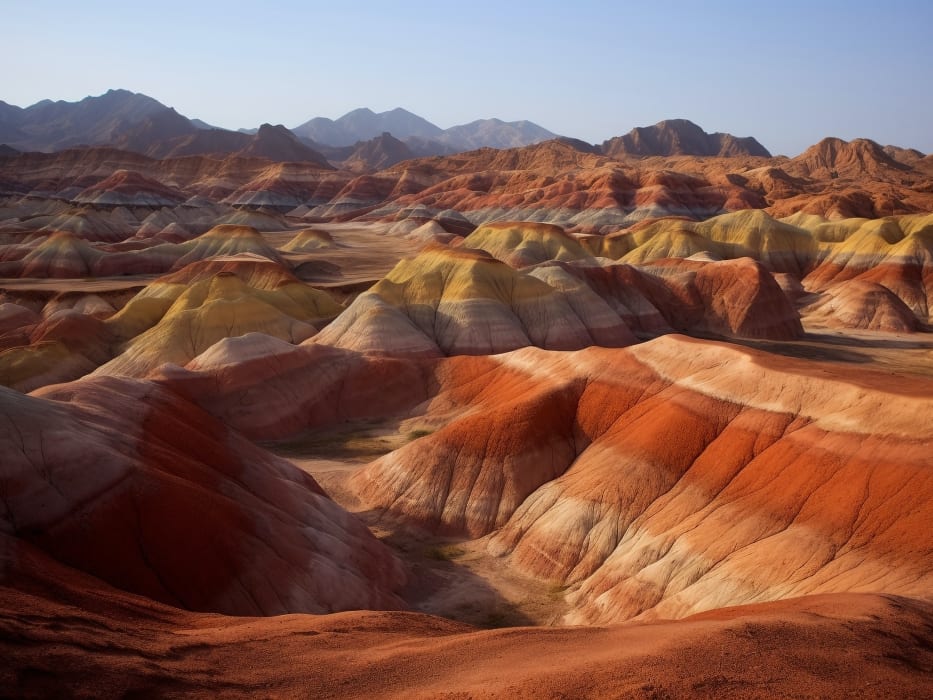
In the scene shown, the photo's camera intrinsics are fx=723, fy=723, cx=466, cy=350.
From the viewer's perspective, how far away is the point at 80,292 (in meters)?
83.1

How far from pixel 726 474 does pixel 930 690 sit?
1766 cm

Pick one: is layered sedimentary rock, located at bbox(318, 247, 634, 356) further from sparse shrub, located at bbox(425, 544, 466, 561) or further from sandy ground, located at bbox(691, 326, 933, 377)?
sparse shrub, located at bbox(425, 544, 466, 561)

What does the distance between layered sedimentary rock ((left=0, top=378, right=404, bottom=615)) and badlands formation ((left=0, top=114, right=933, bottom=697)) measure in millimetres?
96

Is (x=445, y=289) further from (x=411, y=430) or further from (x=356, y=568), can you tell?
(x=356, y=568)

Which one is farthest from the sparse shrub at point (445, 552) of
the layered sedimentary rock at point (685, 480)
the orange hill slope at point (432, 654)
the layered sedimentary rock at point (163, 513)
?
the orange hill slope at point (432, 654)

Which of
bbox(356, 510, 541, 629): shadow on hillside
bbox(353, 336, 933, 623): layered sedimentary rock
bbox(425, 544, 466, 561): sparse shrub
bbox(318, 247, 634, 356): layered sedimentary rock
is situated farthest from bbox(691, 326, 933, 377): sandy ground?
bbox(356, 510, 541, 629): shadow on hillside

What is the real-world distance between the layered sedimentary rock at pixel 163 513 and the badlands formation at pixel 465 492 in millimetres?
96

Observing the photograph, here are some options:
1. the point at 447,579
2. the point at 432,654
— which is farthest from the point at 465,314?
the point at 432,654

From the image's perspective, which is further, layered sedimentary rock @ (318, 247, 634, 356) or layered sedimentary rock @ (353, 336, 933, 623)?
layered sedimentary rock @ (318, 247, 634, 356)

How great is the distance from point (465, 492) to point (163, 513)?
17259 mm

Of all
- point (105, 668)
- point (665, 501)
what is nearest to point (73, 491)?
point (105, 668)

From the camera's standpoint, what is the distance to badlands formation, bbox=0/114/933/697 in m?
13.3

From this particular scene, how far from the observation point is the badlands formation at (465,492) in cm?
1332

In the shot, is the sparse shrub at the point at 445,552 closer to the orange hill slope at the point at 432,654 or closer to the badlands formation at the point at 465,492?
the badlands formation at the point at 465,492
